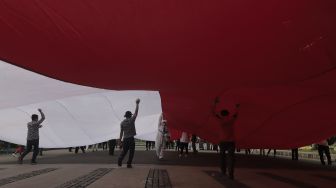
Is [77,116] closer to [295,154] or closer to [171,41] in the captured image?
[295,154]

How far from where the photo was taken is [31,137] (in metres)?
14.6

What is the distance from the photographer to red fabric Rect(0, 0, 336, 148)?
186 inches

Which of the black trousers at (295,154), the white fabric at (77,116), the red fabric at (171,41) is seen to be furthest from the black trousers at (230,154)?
the black trousers at (295,154)

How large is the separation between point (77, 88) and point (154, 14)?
9031 millimetres

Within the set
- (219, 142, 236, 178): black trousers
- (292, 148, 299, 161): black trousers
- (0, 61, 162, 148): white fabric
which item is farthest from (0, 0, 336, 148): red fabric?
(292, 148, 299, 161): black trousers

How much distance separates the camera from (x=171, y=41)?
5.45 metres

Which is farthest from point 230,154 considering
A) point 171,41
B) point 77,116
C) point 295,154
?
point 295,154

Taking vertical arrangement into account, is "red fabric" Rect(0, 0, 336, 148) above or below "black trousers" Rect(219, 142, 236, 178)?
above

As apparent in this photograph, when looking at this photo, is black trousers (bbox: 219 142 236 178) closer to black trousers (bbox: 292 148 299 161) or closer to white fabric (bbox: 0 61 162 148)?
white fabric (bbox: 0 61 162 148)

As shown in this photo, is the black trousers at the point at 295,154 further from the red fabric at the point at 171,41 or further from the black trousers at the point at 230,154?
the red fabric at the point at 171,41

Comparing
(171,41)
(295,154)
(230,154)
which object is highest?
(171,41)

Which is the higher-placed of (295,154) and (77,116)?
(77,116)

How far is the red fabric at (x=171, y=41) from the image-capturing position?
4727mm

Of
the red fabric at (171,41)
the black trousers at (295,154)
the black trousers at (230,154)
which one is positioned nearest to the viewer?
the red fabric at (171,41)
